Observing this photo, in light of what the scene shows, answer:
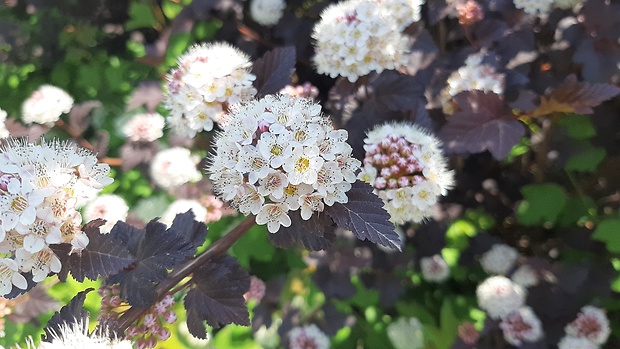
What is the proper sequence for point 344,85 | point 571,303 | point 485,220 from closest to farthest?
point 344,85
point 571,303
point 485,220

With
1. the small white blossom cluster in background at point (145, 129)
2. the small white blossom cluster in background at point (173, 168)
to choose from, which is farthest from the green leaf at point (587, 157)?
the small white blossom cluster in background at point (145, 129)

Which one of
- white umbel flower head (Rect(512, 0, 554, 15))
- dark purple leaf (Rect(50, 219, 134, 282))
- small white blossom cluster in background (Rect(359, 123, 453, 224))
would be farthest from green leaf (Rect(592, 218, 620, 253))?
dark purple leaf (Rect(50, 219, 134, 282))

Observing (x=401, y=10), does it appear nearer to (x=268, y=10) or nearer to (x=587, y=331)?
(x=268, y=10)

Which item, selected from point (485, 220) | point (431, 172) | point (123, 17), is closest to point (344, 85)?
point (431, 172)

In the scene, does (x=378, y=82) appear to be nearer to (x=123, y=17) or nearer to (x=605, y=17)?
(x=605, y=17)

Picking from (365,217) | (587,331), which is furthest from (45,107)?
(587,331)
